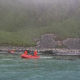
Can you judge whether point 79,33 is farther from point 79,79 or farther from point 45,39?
point 79,79

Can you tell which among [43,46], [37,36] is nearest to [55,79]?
[43,46]

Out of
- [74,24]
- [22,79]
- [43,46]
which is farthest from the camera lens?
[74,24]

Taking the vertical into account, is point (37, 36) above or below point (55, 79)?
above

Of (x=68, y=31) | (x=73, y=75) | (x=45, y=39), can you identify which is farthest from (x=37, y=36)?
(x=73, y=75)

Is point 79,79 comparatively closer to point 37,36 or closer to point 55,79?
point 55,79

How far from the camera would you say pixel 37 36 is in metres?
179

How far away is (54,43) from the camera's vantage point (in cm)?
16562

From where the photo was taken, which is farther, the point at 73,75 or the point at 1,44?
the point at 1,44

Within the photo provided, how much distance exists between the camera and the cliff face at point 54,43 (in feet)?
527

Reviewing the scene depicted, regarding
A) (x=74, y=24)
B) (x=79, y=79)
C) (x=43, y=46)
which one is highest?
(x=74, y=24)

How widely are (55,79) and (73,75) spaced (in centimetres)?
531

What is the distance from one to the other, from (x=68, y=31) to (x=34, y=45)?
34293mm

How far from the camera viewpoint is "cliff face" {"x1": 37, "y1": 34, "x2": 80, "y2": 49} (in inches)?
6324

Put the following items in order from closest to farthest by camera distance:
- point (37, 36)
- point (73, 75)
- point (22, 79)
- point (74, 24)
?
point (22, 79) < point (73, 75) < point (37, 36) < point (74, 24)
